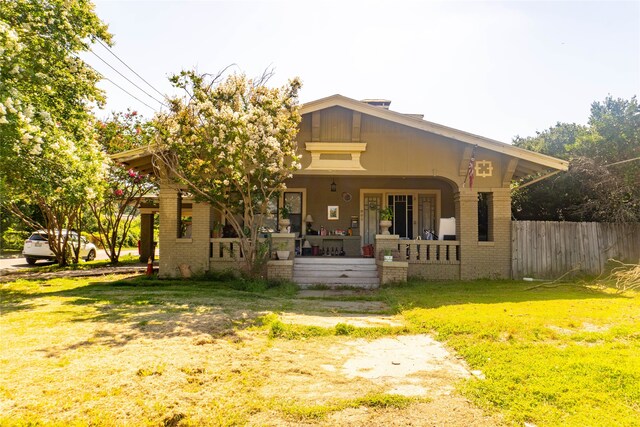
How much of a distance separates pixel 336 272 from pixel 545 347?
737 centimetres

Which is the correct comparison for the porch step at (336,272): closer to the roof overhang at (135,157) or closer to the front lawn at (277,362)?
the front lawn at (277,362)

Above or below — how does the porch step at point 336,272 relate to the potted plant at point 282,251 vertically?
below

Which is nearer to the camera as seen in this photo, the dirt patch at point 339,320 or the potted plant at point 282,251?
the dirt patch at point 339,320

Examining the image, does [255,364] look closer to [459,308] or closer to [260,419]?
[260,419]

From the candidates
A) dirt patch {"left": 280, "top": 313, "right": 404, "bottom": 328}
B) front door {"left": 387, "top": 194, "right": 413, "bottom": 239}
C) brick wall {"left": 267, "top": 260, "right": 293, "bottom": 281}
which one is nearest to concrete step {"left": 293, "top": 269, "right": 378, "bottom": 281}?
brick wall {"left": 267, "top": 260, "right": 293, "bottom": 281}

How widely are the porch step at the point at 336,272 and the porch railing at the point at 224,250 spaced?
176 cm

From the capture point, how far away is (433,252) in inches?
505

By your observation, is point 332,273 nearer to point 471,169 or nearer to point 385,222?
point 385,222

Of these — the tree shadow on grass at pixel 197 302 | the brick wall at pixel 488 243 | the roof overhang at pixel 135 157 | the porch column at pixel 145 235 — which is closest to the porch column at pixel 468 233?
the brick wall at pixel 488 243

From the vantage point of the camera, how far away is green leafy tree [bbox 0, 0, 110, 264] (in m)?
7.32

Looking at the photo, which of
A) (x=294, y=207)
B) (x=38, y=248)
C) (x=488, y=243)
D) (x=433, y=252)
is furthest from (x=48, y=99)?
(x=38, y=248)

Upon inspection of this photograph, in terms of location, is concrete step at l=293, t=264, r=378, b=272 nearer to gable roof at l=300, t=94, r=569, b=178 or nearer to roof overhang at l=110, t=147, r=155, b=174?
gable roof at l=300, t=94, r=569, b=178

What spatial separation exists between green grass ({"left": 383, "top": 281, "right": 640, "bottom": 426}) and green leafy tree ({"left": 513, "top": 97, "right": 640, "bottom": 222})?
5.06 m

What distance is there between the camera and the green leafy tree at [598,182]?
45.0 ft
